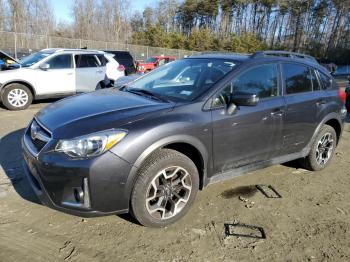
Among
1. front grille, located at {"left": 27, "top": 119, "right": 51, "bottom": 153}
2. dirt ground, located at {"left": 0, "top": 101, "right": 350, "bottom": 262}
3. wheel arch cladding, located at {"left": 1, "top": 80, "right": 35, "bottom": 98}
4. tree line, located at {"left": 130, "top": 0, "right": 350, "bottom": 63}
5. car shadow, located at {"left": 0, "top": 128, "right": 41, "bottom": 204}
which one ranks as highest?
tree line, located at {"left": 130, "top": 0, "right": 350, "bottom": 63}

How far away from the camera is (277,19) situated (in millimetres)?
64250

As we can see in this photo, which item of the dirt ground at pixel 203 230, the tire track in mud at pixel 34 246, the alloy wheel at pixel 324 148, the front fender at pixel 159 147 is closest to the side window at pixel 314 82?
the alloy wheel at pixel 324 148

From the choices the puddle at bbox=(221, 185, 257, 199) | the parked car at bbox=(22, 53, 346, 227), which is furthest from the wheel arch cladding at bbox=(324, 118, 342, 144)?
the puddle at bbox=(221, 185, 257, 199)

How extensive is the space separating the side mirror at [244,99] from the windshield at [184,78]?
1.01ft

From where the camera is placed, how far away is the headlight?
Result: 3.03 meters

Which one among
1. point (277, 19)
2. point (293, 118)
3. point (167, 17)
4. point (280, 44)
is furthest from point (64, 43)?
point (277, 19)

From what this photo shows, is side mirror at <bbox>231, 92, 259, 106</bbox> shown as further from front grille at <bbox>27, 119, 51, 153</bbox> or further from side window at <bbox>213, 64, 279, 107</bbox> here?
front grille at <bbox>27, 119, 51, 153</bbox>

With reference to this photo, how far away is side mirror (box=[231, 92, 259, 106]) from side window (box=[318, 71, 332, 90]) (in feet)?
6.43

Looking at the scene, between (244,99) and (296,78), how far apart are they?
1443mm

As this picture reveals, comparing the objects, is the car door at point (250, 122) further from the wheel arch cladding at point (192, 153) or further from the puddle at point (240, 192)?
the puddle at point (240, 192)

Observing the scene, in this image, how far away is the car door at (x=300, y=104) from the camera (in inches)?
177

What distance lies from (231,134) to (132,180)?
4.18 ft

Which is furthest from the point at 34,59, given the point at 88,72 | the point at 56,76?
the point at 88,72

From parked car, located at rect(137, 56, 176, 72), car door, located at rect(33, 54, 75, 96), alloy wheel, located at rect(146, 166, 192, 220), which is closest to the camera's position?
alloy wheel, located at rect(146, 166, 192, 220)
